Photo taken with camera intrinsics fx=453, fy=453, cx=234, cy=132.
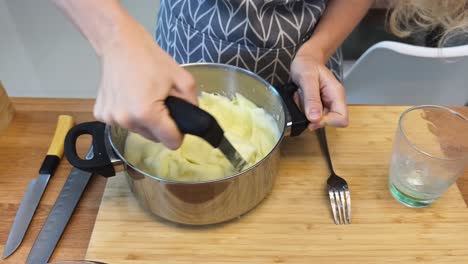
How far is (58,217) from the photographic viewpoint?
2.05 ft

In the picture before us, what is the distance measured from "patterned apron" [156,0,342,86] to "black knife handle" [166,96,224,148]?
30cm

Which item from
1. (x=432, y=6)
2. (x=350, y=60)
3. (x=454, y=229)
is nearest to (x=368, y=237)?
(x=454, y=229)

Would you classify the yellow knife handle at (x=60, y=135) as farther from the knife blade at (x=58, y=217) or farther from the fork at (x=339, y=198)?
the fork at (x=339, y=198)

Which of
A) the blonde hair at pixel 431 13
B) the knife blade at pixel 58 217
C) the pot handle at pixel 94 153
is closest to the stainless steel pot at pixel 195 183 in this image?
the pot handle at pixel 94 153

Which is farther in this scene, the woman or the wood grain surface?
the wood grain surface

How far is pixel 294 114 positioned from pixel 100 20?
0.90 feet

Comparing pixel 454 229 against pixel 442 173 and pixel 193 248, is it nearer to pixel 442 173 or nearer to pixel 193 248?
pixel 442 173

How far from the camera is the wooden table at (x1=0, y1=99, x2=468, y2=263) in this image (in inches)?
24.2

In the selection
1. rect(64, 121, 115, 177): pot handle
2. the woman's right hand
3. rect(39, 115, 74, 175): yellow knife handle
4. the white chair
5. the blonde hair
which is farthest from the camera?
the white chair

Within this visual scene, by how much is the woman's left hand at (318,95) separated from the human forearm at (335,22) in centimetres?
8

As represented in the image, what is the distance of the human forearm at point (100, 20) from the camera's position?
49 centimetres

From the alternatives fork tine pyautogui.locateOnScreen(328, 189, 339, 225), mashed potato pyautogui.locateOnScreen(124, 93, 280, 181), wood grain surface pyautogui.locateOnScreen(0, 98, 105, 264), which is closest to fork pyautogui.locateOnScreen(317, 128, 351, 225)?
fork tine pyautogui.locateOnScreen(328, 189, 339, 225)

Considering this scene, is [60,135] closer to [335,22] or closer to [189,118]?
[189,118]

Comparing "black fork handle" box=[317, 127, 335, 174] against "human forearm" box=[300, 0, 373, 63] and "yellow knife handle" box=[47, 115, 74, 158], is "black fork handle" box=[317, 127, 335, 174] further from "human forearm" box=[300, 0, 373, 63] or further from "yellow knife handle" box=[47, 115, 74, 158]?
"yellow knife handle" box=[47, 115, 74, 158]
